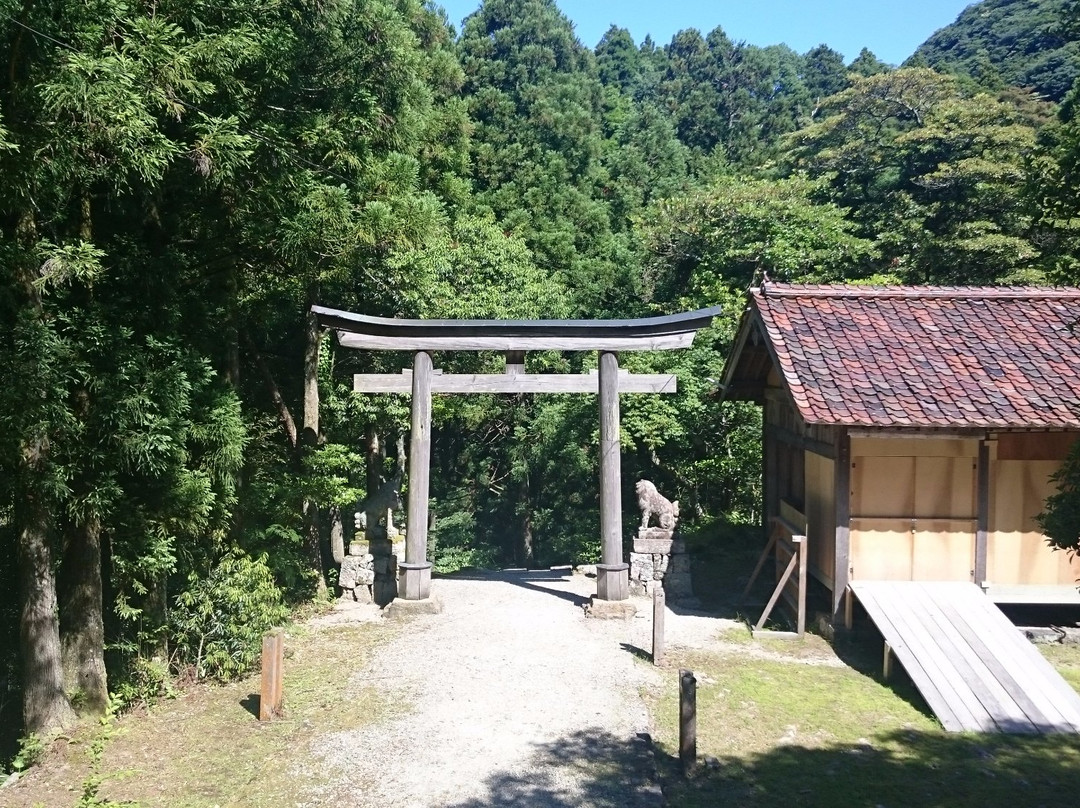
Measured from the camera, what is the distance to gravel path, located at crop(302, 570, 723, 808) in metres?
6.46

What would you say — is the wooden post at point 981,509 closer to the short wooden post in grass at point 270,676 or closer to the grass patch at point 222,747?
the grass patch at point 222,747

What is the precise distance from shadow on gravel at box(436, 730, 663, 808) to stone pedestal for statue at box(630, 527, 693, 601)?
5.03 metres

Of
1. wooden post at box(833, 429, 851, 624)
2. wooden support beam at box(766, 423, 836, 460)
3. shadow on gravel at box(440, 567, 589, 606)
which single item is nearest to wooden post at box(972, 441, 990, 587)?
wooden post at box(833, 429, 851, 624)

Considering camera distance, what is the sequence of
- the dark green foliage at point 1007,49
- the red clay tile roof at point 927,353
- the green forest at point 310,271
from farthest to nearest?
the dark green foliage at point 1007,49
the red clay tile roof at point 927,353
the green forest at point 310,271

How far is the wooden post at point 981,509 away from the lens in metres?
9.96

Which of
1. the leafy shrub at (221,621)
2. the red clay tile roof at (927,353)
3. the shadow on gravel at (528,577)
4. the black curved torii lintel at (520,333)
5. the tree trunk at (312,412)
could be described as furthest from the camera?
the tree trunk at (312,412)

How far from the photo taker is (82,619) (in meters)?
8.07

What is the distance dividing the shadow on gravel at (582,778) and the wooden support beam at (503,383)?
5511mm

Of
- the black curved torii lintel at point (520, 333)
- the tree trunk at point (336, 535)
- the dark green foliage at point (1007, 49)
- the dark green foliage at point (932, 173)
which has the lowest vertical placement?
the tree trunk at point (336, 535)

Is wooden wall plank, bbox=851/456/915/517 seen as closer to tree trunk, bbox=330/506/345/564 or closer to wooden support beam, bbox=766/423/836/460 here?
wooden support beam, bbox=766/423/836/460

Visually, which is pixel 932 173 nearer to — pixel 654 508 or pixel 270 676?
pixel 654 508

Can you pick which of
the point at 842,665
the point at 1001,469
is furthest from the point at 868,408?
the point at 842,665

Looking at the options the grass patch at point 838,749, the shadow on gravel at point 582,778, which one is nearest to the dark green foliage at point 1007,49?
the grass patch at point 838,749

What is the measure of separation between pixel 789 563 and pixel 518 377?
14.9 ft
